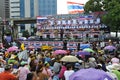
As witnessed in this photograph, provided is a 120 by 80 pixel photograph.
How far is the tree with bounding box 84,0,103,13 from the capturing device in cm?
4825

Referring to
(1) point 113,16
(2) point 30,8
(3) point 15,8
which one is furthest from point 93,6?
(3) point 15,8

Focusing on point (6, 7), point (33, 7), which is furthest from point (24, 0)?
point (6, 7)

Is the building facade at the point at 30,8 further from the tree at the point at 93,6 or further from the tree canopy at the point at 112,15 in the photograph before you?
the tree canopy at the point at 112,15

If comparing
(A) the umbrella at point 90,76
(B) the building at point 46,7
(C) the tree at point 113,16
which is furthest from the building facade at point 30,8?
(A) the umbrella at point 90,76

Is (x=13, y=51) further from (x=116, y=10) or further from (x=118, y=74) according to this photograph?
(x=116, y=10)

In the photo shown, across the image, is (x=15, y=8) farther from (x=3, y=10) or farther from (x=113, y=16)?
(x=113, y=16)

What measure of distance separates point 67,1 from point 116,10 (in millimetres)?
29758

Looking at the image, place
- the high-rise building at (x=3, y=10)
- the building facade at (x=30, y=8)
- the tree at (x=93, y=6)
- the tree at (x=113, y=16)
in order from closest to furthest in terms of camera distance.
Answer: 1. the tree at (x=113, y=16)
2. the tree at (x=93, y=6)
3. the building facade at (x=30, y=8)
4. the high-rise building at (x=3, y=10)

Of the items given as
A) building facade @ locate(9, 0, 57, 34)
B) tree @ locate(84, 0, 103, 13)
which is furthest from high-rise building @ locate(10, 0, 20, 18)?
tree @ locate(84, 0, 103, 13)

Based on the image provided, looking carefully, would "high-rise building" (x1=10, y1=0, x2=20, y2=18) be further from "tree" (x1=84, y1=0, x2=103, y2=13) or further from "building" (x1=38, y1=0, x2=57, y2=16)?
"tree" (x1=84, y1=0, x2=103, y2=13)

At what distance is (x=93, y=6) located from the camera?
48.7 meters

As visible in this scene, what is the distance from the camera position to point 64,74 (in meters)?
10.8

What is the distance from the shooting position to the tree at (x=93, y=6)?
158 feet

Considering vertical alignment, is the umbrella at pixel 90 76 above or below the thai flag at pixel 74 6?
below
